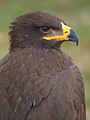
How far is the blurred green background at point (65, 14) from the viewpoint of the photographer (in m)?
13.7

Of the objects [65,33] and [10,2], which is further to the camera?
[10,2]

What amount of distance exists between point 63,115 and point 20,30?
95cm

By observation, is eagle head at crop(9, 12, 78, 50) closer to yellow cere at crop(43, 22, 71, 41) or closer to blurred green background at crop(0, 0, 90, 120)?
yellow cere at crop(43, 22, 71, 41)

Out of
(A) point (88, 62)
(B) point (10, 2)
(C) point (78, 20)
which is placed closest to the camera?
(A) point (88, 62)

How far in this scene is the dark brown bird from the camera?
272 inches

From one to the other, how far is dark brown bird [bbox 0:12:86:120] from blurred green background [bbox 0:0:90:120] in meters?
5.80

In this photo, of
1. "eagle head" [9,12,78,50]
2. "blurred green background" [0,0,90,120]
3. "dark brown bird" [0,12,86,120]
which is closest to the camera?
"dark brown bird" [0,12,86,120]

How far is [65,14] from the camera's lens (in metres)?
16.3

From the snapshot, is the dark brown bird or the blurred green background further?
the blurred green background

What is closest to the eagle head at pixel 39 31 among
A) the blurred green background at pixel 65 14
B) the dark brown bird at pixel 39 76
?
the dark brown bird at pixel 39 76

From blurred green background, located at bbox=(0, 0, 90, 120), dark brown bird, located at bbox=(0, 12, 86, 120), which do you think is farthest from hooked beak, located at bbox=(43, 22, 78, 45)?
blurred green background, located at bbox=(0, 0, 90, 120)

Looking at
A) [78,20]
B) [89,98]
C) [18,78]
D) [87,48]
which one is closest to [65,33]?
[18,78]

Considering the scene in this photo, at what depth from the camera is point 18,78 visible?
6980mm

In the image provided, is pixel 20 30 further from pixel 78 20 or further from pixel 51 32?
pixel 78 20
